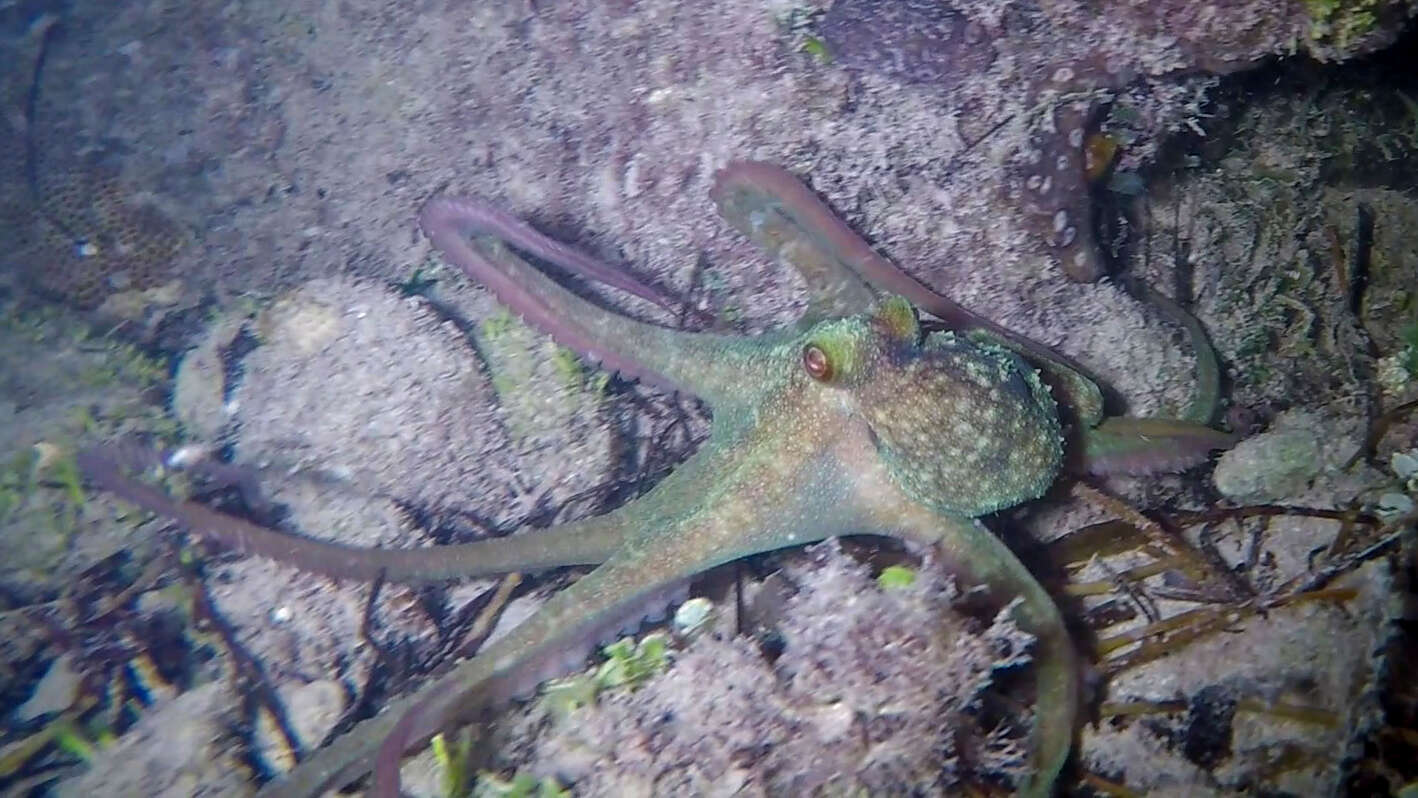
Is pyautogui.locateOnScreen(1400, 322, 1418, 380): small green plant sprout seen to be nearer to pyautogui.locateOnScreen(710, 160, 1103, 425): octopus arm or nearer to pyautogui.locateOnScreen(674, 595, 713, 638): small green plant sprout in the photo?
pyautogui.locateOnScreen(710, 160, 1103, 425): octopus arm

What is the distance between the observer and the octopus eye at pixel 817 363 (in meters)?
2.45

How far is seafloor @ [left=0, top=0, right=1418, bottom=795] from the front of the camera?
2.40 m

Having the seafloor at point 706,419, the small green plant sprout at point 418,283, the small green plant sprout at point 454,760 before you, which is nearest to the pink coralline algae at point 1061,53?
the seafloor at point 706,419

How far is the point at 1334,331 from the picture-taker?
11.8 feet

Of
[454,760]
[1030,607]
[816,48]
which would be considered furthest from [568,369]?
[1030,607]

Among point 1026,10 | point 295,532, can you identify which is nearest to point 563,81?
point 1026,10

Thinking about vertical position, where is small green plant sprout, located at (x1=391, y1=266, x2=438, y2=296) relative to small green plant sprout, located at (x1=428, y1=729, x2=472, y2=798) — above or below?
above

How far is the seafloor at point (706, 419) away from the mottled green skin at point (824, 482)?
0.21 metres

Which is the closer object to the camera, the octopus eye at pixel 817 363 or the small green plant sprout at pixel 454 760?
the octopus eye at pixel 817 363

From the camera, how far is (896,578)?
2490 mm

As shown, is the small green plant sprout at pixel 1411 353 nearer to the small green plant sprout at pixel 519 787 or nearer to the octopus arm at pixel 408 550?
the octopus arm at pixel 408 550

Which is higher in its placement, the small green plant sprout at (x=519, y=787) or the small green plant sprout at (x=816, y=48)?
the small green plant sprout at (x=816, y=48)

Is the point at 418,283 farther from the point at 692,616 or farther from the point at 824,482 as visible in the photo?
the point at 824,482

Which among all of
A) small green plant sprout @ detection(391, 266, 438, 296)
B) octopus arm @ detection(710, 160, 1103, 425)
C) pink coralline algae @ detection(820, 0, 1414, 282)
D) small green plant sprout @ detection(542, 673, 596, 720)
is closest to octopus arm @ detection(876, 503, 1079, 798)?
octopus arm @ detection(710, 160, 1103, 425)
